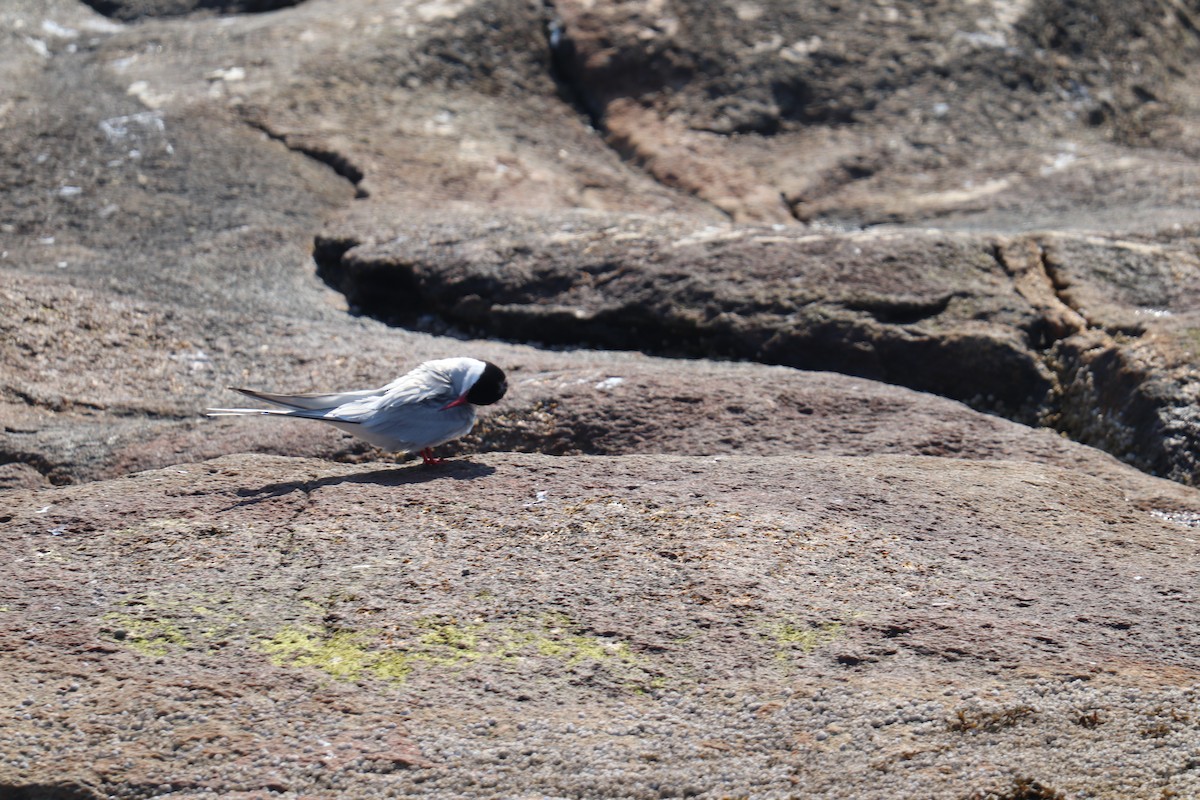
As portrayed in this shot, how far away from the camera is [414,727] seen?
2.98 m

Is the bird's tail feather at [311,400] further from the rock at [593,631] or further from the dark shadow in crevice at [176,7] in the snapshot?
the dark shadow in crevice at [176,7]

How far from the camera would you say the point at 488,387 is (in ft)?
15.5

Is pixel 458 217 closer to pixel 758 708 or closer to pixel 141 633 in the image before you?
pixel 141 633

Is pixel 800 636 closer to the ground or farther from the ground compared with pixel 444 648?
farther from the ground

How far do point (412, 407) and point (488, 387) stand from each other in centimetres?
32

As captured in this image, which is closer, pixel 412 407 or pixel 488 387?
pixel 412 407

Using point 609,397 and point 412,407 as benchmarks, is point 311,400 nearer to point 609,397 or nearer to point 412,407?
point 412,407

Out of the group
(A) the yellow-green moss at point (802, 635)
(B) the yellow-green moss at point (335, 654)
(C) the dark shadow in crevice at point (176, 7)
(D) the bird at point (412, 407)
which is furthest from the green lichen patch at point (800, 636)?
(C) the dark shadow in crevice at point (176, 7)

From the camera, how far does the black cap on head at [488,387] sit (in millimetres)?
4688

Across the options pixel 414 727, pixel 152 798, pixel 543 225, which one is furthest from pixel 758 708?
pixel 543 225

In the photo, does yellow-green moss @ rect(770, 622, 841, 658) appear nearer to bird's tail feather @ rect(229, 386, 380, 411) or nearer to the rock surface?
the rock surface

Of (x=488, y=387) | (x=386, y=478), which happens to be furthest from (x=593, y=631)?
(x=488, y=387)

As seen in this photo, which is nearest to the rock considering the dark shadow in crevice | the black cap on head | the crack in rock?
the black cap on head

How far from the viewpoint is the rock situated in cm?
291
